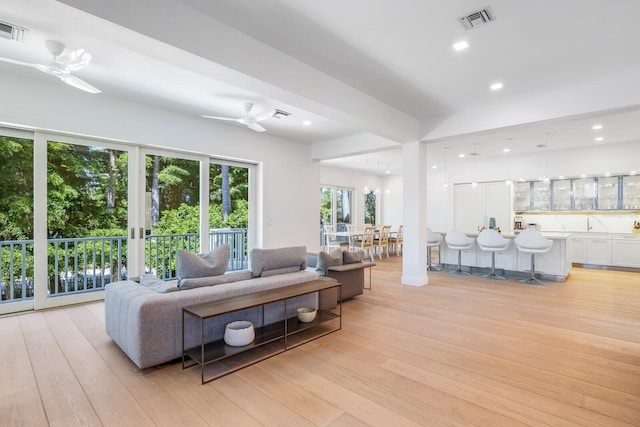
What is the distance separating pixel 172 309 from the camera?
262cm

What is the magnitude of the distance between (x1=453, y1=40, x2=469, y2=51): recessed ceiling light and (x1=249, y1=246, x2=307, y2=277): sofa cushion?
277 cm

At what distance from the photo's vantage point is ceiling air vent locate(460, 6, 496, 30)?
2.68m

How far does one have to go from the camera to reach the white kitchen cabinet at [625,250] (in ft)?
22.7

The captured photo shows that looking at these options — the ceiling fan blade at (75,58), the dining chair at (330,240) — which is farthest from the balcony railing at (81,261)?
the dining chair at (330,240)

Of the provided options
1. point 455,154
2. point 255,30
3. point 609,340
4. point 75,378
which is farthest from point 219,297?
point 455,154

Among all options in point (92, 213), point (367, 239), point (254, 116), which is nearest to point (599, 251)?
point (367, 239)

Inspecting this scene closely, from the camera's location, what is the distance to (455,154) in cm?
856

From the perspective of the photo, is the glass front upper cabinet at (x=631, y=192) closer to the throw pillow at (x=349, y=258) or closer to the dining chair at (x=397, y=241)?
the dining chair at (x=397, y=241)

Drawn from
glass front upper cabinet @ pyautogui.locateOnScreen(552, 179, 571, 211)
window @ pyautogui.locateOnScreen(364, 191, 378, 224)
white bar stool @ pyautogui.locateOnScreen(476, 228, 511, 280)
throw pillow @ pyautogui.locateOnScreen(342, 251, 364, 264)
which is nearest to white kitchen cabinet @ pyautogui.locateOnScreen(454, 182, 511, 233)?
glass front upper cabinet @ pyautogui.locateOnScreen(552, 179, 571, 211)

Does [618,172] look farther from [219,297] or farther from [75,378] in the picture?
[75,378]

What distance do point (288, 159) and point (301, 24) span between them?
14.0 feet

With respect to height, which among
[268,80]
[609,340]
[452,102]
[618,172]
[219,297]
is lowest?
[609,340]

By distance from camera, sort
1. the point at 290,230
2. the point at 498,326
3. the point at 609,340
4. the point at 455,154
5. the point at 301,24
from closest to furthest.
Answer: the point at 301,24
the point at 609,340
the point at 498,326
the point at 290,230
the point at 455,154

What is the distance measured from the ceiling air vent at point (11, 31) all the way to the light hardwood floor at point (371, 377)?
9.45 ft
